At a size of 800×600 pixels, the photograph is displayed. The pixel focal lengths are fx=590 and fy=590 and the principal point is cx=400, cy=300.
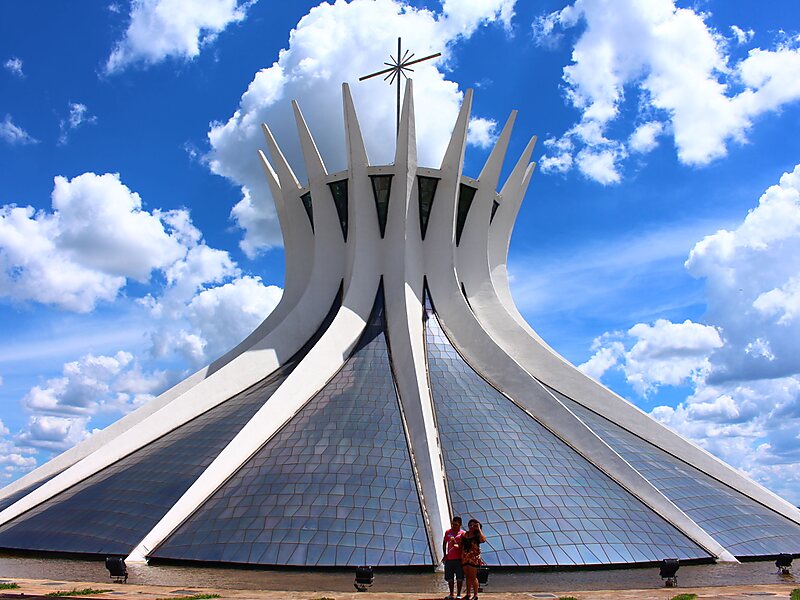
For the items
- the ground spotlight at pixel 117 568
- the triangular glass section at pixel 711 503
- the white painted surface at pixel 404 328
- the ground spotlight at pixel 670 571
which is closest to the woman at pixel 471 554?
the ground spotlight at pixel 670 571

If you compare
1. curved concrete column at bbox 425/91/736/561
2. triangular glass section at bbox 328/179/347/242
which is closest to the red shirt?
curved concrete column at bbox 425/91/736/561

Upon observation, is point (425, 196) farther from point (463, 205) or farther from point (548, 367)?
point (548, 367)

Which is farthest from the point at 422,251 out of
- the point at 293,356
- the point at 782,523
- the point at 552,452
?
the point at 782,523

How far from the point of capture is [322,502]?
1417cm

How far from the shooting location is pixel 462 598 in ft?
28.7

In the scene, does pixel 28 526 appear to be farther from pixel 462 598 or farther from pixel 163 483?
pixel 462 598

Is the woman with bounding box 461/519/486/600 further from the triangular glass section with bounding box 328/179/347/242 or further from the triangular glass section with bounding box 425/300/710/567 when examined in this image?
the triangular glass section with bounding box 328/179/347/242

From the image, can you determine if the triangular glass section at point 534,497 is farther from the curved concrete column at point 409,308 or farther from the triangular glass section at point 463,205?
the triangular glass section at point 463,205

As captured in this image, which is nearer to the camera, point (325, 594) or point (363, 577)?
point (325, 594)

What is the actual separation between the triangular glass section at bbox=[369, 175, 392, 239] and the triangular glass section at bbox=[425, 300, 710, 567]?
28.3 feet

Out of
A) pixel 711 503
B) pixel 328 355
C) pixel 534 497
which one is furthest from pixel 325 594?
pixel 711 503

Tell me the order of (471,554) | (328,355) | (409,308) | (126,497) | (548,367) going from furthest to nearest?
1. (548,367)
2. (409,308)
3. (328,355)
4. (126,497)
5. (471,554)

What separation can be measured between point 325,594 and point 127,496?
908cm

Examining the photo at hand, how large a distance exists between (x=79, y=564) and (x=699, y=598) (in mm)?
12222
